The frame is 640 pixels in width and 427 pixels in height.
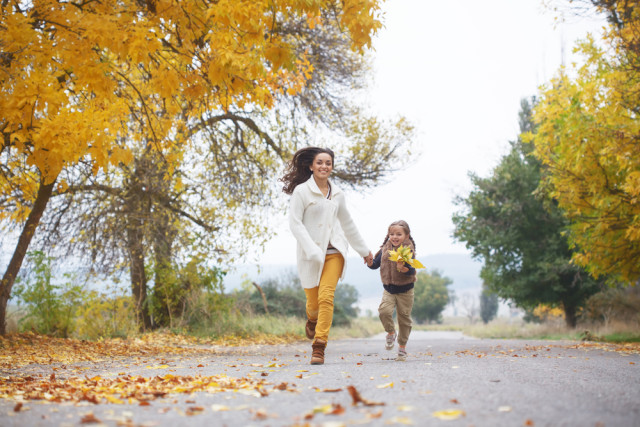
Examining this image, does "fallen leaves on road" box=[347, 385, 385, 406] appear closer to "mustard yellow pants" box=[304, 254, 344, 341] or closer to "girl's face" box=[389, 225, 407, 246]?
"mustard yellow pants" box=[304, 254, 344, 341]

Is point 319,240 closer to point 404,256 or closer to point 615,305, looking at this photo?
point 404,256

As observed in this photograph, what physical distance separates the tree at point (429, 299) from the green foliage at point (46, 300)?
159 ft

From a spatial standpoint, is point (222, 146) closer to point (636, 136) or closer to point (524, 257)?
point (636, 136)

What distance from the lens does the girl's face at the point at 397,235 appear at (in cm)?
656

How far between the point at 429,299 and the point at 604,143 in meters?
48.4

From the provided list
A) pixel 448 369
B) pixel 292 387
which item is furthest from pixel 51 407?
pixel 448 369

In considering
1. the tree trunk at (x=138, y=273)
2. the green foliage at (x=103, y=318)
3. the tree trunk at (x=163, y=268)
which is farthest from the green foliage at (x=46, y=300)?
the tree trunk at (x=163, y=268)

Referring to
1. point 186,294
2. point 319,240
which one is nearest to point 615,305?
point 186,294

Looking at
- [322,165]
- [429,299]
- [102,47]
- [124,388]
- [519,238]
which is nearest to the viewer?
[124,388]

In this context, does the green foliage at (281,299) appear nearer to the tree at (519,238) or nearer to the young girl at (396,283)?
the tree at (519,238)

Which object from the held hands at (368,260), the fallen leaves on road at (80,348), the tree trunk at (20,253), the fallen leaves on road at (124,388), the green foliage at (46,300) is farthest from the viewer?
the green foliage at (46,300)

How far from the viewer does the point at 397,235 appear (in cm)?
658

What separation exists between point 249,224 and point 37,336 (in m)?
5.37

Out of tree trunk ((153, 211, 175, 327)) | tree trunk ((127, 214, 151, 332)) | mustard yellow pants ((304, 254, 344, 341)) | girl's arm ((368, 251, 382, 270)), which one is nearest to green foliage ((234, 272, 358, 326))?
tree trunk ((153, 211, 175, 327))
